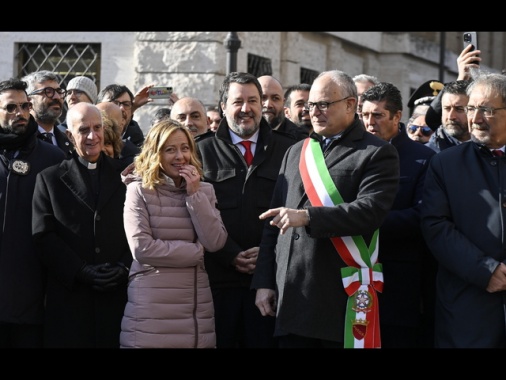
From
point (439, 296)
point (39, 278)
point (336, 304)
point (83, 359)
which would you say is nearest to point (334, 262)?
point (336, 304)

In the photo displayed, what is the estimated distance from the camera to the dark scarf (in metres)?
7.09

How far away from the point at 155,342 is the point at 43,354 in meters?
0.68

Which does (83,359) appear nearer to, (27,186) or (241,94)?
(27,186)

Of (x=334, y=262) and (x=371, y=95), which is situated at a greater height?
(x=371, y=95)

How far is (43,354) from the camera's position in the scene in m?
6.23

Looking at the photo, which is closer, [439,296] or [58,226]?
[439,296]

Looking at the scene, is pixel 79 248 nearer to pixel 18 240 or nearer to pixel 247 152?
pixel 18 240

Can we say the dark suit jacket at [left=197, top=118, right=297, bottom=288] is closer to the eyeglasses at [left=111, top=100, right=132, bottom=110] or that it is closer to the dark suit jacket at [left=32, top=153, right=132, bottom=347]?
the dark suit jacket at [left=32, top=153, right=132, bottom=347]

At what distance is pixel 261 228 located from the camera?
6.94 m

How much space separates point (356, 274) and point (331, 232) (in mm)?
311

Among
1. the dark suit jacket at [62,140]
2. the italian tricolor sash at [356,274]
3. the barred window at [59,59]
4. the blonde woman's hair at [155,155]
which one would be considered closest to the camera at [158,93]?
the dark suit jacket at [62,140]

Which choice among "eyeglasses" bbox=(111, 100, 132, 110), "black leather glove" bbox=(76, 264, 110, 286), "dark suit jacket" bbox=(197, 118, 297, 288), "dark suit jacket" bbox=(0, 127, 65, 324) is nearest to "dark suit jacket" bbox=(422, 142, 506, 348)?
"dark suit jacket" bbox=(197, 118, 297, 288)

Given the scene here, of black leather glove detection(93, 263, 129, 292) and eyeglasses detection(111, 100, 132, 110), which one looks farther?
eyeglasses detection(111, 100, 132, 110)

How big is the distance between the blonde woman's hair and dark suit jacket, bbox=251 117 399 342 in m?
0.75
